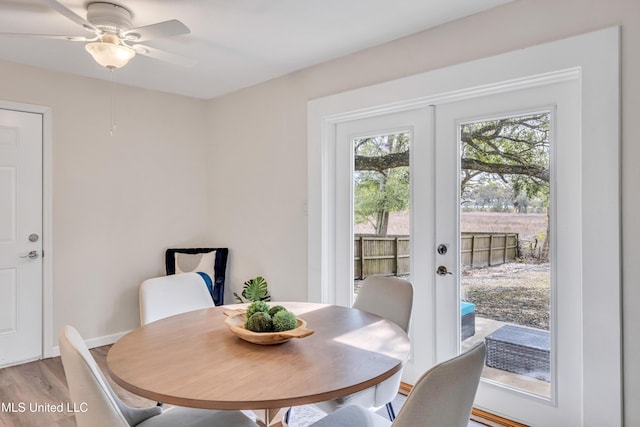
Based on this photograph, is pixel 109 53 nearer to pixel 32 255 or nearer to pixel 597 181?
pixel 32 255

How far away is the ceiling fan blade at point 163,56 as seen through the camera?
2766 millimetres

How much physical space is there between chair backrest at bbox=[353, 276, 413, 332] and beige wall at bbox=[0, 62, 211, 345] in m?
2.47

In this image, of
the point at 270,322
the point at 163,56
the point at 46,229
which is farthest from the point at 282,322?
the point at 46,229

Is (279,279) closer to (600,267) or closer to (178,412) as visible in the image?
(178,412)

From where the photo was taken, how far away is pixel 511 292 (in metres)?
2.31

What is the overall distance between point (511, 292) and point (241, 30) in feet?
7.50

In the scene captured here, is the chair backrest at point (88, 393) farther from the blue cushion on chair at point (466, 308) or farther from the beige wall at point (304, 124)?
the beige wall at point (304, 124)

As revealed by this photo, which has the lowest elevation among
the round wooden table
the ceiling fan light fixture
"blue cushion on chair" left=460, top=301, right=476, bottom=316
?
"blue cushion on chair" left=460, top=301, right=476, bottom=316

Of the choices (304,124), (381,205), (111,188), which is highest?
(304,124)

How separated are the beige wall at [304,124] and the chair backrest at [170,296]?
107 cm

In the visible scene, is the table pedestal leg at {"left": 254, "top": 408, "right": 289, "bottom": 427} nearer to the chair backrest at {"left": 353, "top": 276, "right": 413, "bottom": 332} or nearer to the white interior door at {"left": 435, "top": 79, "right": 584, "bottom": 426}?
the chair backrest at {"left": 353, "top": 276, "right": 413, "bottom": 332}

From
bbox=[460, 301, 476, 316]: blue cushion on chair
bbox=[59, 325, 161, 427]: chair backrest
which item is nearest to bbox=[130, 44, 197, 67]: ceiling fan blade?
bbox=[59, 325, 161, 427]: chair backrest

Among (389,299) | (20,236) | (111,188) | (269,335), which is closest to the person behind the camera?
(269,335)

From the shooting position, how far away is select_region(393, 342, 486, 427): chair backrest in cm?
99
